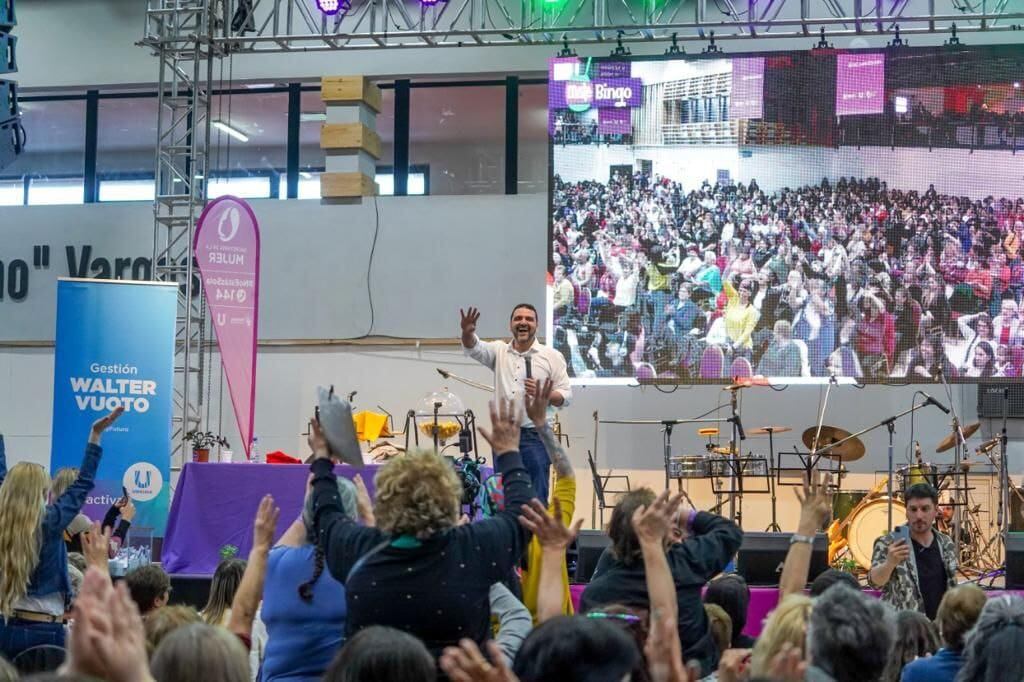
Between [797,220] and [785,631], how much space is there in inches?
343

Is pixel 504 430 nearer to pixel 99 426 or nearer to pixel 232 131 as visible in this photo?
pixel 99 426

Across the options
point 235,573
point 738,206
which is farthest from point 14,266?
point 235,573

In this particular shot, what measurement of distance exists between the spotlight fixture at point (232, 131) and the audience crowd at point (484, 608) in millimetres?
9920

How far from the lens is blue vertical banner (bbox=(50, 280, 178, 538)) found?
9867 millimetres

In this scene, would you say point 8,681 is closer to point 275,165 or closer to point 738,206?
point 738,206

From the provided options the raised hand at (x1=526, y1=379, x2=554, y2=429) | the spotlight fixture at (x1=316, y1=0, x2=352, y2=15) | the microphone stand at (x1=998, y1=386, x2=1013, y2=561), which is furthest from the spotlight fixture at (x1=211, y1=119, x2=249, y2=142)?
the raised hand at (x1=526, y1=379, x2=554, y2=429)

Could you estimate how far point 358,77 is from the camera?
1338cm

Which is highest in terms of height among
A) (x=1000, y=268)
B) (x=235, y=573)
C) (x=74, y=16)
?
(x=74, y=16)

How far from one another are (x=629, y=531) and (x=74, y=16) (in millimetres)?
12150

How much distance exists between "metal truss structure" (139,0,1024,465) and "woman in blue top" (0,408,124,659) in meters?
6.79

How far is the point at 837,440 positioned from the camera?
11.1 metres

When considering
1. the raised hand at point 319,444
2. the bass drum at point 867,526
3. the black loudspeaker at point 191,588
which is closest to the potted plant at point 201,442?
the black loudspeaker at point 191,588

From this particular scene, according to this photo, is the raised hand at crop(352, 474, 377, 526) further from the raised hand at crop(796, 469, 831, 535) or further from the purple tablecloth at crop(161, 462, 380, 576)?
the purple tablecloth at crop(161, 462, 380, 576)

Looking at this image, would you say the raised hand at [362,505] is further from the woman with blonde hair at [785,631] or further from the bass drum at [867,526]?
the bass drum at [867,526]
